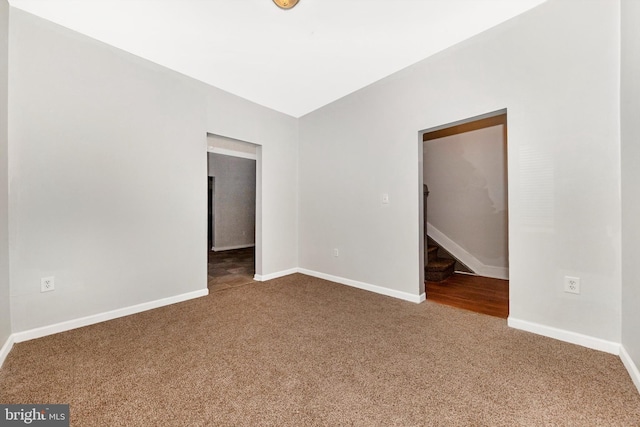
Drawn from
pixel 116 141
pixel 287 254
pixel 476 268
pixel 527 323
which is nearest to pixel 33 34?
pixel 116 141

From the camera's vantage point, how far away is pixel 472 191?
432 cm

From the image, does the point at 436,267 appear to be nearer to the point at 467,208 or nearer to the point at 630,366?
the point at 467,208

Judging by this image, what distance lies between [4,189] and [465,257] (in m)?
5.34

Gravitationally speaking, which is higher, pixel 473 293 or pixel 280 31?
pixel 280 31

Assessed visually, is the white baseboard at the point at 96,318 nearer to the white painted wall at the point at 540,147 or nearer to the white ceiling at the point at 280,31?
the white painted wall at the point at 540,147

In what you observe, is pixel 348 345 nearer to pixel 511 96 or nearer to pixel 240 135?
pixel 511 96

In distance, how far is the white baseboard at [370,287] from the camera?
9.80 feet

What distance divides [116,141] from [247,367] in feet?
7.89

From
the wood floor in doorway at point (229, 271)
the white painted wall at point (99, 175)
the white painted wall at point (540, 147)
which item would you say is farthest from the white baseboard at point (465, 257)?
the white painted wall at point (99, 175)

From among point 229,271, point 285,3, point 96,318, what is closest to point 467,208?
point 285,3

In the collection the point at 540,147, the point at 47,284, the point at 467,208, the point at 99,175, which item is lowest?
the point at 47,284

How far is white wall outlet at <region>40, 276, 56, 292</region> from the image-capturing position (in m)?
2.20

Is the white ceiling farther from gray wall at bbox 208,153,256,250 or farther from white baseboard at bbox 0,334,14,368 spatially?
gray wall at bbox 208,153,256,250

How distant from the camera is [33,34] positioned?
218 cm
